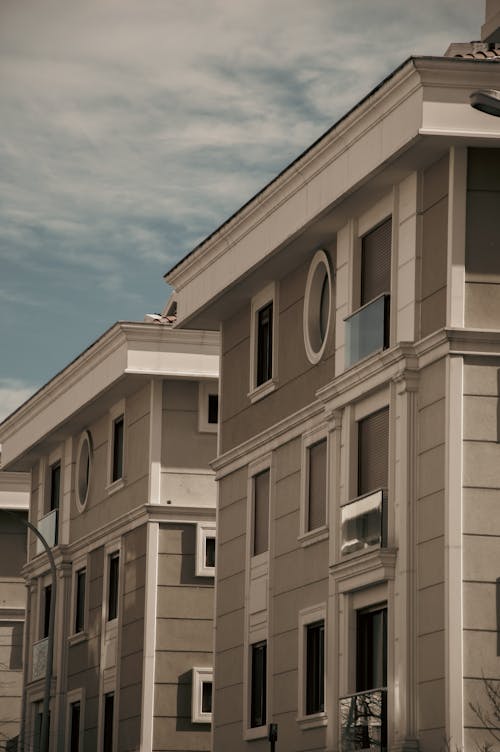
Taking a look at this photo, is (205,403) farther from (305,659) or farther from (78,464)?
(305,659)

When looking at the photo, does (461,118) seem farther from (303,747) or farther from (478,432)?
(303,747)

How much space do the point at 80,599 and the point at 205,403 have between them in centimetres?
658

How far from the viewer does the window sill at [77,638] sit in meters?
42.4

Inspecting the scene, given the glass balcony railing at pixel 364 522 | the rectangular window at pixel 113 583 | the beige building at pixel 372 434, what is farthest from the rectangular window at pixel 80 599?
the glass balcony railing at pixel 364 522

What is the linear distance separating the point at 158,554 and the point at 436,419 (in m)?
14.3

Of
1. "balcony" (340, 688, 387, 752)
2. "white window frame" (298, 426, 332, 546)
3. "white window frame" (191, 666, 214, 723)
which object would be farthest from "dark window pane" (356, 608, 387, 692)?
"white window frame" (191, 666, 214, 723)

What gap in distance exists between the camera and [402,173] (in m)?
27.1

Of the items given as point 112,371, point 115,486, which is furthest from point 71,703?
point 112,371

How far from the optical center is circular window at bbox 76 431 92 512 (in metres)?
43.6

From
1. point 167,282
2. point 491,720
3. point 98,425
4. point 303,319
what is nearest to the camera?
point 491,720

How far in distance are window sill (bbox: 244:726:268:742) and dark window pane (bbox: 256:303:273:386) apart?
5837mm

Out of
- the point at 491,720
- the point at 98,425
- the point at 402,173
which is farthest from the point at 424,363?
the point at 98,425

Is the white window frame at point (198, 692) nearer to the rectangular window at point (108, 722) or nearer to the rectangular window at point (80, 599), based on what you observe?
the rectangular window at point (108, 722)

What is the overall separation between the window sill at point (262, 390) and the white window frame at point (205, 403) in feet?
22.3
